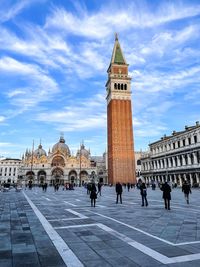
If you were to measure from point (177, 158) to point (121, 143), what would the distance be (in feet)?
70.4

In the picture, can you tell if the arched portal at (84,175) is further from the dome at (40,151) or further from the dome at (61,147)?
the dome at (40,151)

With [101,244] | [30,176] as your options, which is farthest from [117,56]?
[101,244]

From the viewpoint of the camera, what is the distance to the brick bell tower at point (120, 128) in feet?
219

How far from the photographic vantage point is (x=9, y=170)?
377 ft

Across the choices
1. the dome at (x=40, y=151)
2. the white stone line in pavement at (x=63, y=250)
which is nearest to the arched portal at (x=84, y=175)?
the dome at (x=40, y=151)

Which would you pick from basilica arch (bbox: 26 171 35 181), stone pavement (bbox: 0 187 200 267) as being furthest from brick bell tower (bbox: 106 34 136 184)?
stone pavement (bbox: 0 187 200 267)

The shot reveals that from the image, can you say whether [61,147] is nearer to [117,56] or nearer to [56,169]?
[56,169]

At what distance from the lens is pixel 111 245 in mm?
5926

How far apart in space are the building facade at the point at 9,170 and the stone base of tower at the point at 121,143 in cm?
6204

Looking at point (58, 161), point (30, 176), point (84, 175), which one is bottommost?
point (30, 176)

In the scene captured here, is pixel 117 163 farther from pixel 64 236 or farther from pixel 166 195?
pixel 64 236

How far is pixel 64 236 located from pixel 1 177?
115687mm

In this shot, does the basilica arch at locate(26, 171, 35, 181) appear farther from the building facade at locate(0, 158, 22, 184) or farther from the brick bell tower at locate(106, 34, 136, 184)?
the brick bell tower at locate(106, 34, 136, 184)

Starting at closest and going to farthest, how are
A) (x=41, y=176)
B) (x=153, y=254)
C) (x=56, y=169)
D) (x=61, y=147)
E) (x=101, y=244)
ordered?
(x=153, y=254), (x=101, y=244), (x=41, y=176), (x=56, y=169), (x=61, y=147)
